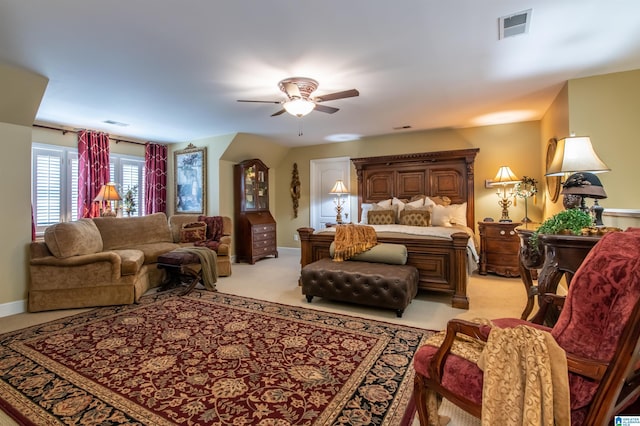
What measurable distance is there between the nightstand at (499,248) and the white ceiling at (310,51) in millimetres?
1810

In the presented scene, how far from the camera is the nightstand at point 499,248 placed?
479cm

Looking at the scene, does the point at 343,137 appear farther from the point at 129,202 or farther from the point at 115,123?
the point at 129,202

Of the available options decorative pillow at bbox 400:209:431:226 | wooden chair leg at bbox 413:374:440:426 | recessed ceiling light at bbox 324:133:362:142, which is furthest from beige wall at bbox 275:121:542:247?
wooden chair leg at bbox 413:374:440:426

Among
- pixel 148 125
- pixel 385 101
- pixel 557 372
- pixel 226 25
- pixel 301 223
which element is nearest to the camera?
pixel 557 372

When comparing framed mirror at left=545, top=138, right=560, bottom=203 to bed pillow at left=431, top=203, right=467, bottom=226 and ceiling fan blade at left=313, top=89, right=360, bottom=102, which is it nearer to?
bed pillow at left=431, top=203, right=467, bottom=226

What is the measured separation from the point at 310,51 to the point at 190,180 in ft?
15.6

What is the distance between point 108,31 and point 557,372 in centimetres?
353

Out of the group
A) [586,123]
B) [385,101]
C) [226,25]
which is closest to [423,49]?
[385,101]

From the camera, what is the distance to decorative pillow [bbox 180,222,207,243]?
5.27 metres

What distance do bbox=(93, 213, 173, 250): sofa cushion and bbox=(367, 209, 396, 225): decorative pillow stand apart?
3.65m

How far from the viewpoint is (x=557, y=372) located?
3.55 ft

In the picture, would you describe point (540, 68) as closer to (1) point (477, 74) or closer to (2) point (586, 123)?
(1) point (477, 74)

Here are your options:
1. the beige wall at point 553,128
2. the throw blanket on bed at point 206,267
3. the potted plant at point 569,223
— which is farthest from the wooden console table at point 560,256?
the throw blanket on bed at point 206,267

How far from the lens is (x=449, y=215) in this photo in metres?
5.26
